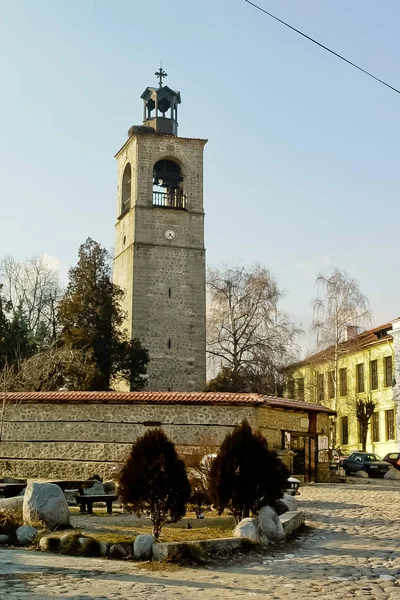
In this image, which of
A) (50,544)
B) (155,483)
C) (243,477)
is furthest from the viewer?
(243,477)

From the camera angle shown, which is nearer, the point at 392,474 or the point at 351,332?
the point at 392,474

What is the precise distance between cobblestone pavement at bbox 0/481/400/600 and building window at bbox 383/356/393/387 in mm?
28142

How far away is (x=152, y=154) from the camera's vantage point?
123 feet

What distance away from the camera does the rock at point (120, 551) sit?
8.73m

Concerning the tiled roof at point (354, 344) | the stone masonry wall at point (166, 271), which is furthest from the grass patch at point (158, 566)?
the tiled roof at point (354, 344)

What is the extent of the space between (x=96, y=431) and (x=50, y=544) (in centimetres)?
1216

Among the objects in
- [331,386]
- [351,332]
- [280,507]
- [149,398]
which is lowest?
[280,507]

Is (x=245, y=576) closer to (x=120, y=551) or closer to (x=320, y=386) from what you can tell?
(x=120, y=551)

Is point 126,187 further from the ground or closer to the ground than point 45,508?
further from the ground

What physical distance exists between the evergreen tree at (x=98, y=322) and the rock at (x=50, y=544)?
21.9m

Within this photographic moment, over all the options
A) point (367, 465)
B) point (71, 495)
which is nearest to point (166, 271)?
point (367, 465)

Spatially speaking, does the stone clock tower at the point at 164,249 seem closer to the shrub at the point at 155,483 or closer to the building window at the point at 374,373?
the building window at the point at 374,373

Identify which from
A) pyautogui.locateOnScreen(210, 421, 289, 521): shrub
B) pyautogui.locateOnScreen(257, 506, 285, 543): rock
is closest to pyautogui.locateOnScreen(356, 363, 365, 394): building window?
pyautogui.locateOnScreen(210, 421, 289, 521): shrub

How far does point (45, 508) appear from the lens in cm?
1037
